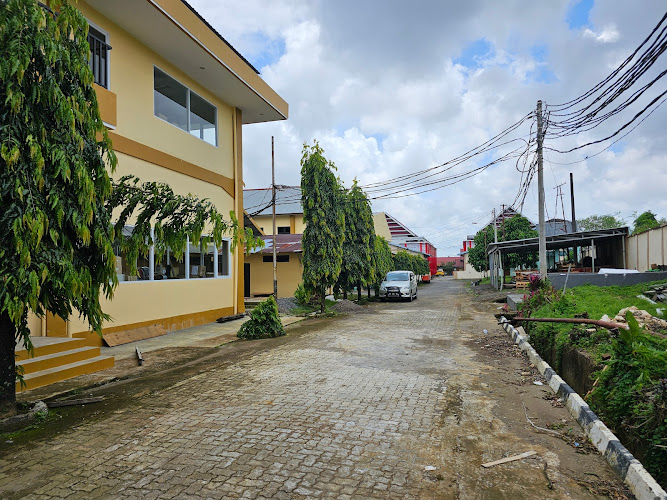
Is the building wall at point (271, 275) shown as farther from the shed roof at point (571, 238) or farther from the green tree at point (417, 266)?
the green tree at point (417, 266)

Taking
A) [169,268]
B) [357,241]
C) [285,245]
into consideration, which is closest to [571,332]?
[169,268]

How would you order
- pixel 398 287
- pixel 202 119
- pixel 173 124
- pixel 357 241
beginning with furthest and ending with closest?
pixel 398 287 → pixel 357 241 → pixel 202 119 → pixel 173 124

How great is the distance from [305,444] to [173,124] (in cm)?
1143

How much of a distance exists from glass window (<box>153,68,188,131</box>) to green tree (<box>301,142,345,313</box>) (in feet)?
19.4

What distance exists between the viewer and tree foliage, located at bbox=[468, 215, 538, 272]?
38278 millimetres

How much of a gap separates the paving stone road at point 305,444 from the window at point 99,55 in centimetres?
764

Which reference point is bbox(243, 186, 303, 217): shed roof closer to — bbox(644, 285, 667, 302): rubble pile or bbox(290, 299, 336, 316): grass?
bbox(290, 299, 336, 316): grass

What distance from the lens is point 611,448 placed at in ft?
13.0

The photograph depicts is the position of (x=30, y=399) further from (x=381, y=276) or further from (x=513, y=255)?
(x=513, y=255)

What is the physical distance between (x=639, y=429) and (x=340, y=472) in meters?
2.65

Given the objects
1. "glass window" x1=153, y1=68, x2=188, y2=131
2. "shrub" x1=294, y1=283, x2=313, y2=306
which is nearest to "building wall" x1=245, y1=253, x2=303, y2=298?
"shrub" x1=294, y1=283, x2=313, y2=306

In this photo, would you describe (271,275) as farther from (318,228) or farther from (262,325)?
(262,325)

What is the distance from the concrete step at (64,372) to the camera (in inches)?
259

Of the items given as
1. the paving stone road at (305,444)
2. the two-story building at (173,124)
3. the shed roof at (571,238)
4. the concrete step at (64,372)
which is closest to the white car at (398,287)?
the shed roof at (571,238)
